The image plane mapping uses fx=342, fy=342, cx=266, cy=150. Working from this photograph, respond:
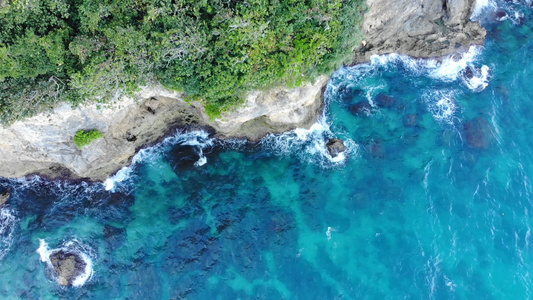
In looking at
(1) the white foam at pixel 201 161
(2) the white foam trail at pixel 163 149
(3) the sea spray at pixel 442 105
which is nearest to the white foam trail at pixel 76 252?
(2) the white foam trail at pixel 163 149

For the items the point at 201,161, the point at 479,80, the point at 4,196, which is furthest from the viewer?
the point at 479,80

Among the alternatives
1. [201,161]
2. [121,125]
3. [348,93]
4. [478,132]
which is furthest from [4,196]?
[478,132]

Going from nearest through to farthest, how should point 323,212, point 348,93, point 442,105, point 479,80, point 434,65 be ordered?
point 323,212 → point 442,105 → point 348,93 → point 479,80 → point 434,65

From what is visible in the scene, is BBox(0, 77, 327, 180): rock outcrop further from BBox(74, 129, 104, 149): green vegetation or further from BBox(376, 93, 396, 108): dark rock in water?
BBox(376, 93, 396, 108): dark rock in water

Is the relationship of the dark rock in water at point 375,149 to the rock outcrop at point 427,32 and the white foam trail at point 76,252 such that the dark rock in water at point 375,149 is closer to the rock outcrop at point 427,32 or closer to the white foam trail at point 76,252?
the rock outcrop at point 427,32

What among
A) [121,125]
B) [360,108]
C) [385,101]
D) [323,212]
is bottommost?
[323,212]

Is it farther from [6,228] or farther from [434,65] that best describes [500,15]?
[6,228]

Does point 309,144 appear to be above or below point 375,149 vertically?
above
